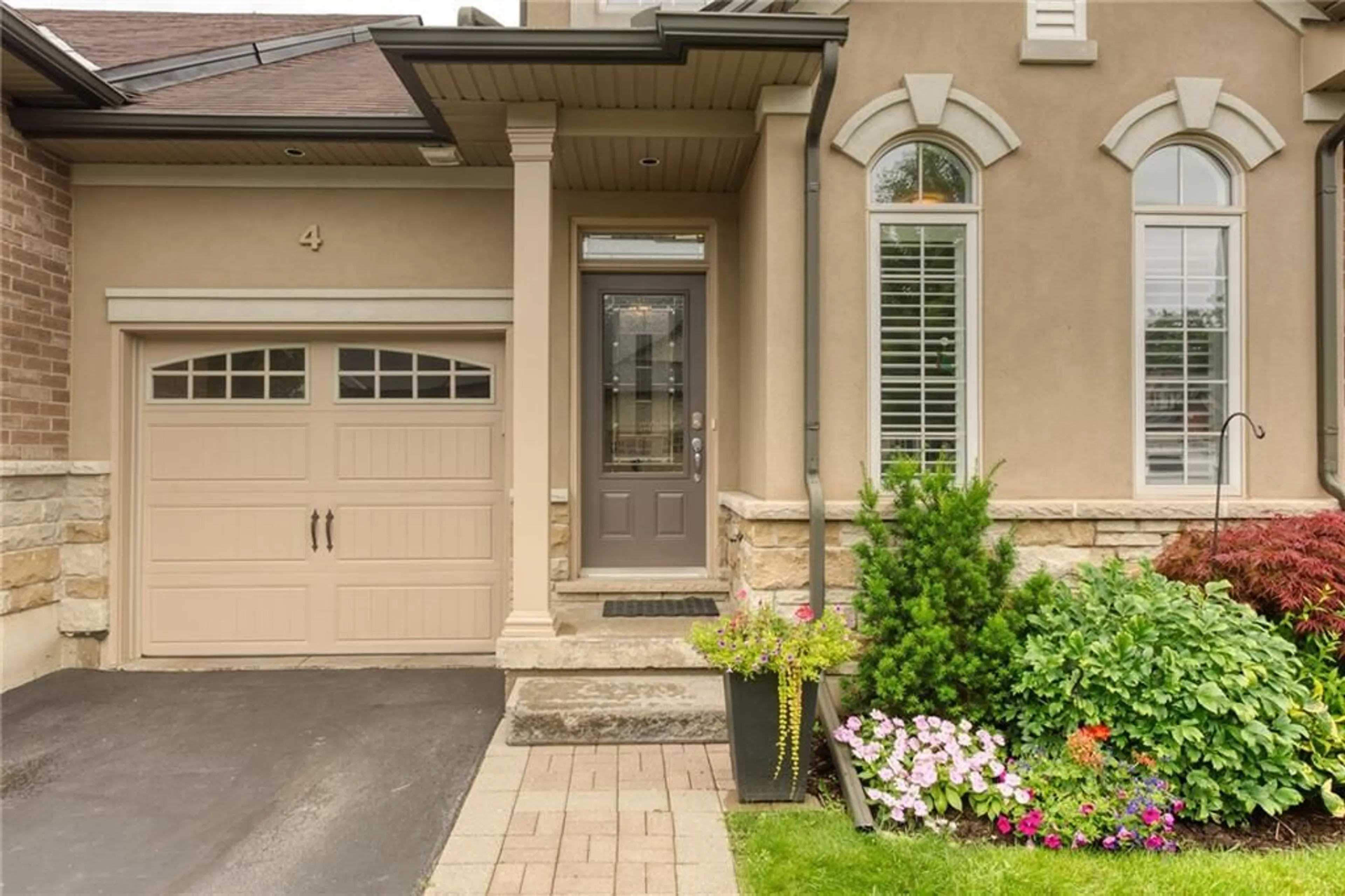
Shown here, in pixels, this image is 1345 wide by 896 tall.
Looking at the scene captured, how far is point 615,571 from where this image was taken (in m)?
5.04

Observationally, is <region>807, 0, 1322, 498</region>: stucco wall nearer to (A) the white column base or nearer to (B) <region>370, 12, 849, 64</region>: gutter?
(B) <region>370, 12, 849, 64</region>: gutter

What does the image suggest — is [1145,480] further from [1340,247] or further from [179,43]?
[179,43]

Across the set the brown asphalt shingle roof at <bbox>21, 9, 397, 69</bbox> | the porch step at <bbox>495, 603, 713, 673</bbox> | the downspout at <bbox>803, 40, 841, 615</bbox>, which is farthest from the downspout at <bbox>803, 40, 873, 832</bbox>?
the brown asphalt shingle roof at <bbox>21, 9, 397, 69</bbox>

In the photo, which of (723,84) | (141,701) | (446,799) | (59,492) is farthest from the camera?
(59,492)

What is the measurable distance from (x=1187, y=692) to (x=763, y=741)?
1.69 metres

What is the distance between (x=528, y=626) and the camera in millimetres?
3879

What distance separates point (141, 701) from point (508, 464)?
2504 mm

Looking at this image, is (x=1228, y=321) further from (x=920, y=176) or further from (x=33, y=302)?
(x=33, y=302)

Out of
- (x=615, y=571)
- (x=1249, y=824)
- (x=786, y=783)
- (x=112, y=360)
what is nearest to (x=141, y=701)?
(x=112, y=360)

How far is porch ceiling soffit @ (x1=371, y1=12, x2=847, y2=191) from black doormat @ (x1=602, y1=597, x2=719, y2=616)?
2.67 metres

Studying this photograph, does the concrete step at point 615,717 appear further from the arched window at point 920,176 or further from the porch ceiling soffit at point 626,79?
the porch ceiling soffit at point 626,79

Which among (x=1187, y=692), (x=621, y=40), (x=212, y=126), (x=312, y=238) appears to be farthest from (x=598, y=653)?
(x=212, y=126)

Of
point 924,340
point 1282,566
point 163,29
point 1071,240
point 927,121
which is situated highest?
point 163,29

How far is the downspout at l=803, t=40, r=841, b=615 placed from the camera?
371cm
